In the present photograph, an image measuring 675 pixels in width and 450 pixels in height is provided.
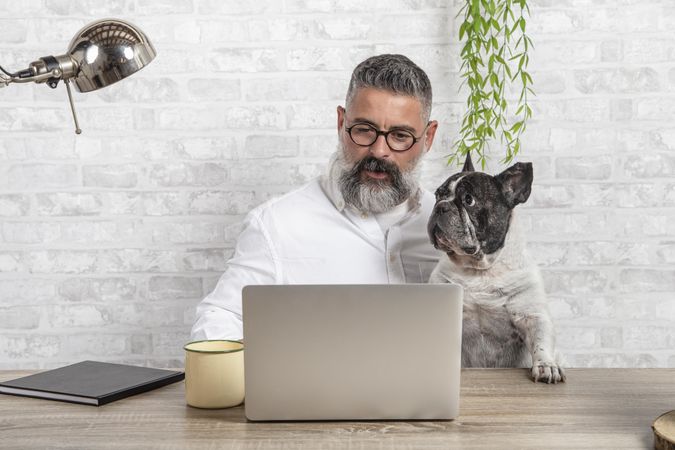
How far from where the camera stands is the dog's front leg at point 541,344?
144 cm

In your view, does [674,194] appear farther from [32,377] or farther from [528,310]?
[32,377]

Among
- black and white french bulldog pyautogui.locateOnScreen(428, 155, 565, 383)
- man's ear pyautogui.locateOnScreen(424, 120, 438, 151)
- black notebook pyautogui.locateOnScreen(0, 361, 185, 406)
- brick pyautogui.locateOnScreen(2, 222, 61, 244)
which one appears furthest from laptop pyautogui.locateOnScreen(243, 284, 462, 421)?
brick pyautogui.locateOnScreen(2, 222, 61, 244)

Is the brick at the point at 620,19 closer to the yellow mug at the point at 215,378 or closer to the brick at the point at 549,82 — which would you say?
the brick at the point at 549,82

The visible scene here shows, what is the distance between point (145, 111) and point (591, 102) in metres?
1.42

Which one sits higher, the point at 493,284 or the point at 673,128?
the point at 673,128

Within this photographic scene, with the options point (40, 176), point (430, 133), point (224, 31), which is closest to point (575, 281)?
point (430, 133)

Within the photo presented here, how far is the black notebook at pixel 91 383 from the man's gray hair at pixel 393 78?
975 millimetres

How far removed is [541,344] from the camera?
1528mm

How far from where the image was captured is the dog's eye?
1.63 metres

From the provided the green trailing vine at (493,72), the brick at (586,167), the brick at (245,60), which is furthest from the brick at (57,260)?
the brick at (586,167)

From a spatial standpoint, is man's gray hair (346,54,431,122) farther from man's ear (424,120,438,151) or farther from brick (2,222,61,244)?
brick (2,222,61,244)

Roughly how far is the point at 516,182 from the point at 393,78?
581 mm

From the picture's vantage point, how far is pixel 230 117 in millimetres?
2383

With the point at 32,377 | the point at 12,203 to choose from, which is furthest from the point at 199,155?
the point at 32,377
